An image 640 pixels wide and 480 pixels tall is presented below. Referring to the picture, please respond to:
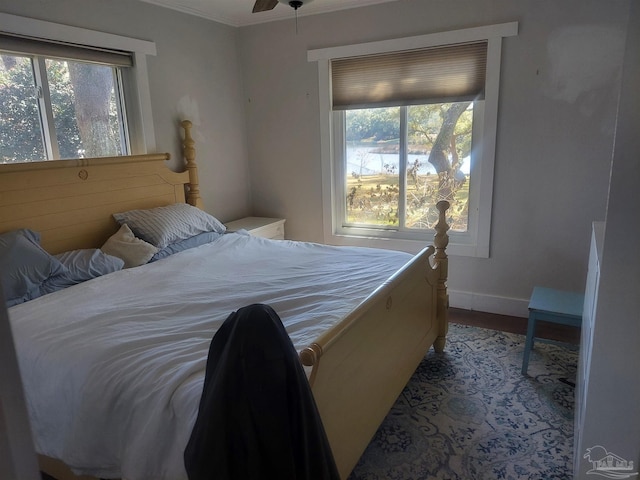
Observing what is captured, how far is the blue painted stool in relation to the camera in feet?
7.81

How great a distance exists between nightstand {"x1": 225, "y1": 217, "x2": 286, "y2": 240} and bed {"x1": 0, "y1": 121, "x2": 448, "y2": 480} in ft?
1.47

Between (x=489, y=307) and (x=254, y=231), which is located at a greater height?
(x=254, y=231)

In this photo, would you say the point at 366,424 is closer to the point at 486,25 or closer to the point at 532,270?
the point at 532,270

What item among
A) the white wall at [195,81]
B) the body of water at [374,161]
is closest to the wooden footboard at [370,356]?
the body of water at [374,161]

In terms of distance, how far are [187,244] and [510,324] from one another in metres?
2.36

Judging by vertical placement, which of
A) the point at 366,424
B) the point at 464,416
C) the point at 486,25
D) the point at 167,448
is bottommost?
the point at 464,416

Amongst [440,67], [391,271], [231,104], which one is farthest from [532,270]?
[231,104]

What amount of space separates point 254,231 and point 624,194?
2799 mm

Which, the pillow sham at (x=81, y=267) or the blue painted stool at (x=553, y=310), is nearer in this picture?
the pillow sham at (x=81, y=267)

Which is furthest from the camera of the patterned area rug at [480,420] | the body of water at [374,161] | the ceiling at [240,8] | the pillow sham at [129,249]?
the body of water at [374,161]

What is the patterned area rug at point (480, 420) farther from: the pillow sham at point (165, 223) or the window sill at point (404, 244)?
the pillow sham at point (165, 223)

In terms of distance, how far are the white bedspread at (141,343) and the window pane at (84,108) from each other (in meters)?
0.98

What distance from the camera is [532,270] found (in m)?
3.26

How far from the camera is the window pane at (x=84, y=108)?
2.74 m
